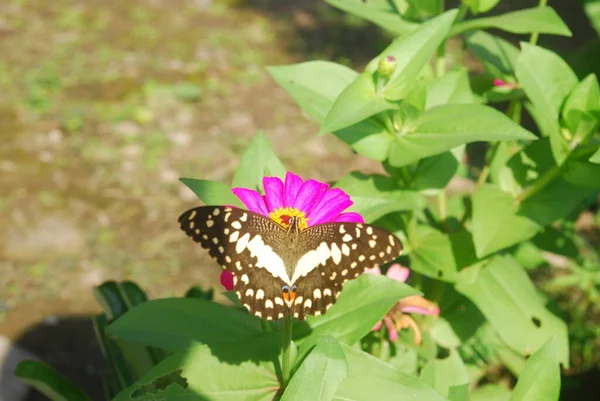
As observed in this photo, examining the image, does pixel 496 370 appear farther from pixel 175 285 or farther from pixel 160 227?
pixel 160 227

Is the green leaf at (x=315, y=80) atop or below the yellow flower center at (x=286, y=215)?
atop

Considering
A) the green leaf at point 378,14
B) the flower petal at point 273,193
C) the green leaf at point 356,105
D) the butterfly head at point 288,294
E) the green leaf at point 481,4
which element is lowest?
the butterfly head at point 288,294

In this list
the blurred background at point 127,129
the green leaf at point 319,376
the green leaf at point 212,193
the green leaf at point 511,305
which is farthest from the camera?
the blurred background at point 127,129

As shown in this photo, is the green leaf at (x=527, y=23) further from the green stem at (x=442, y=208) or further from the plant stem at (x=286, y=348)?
the plant stem at (x=286, y=348)

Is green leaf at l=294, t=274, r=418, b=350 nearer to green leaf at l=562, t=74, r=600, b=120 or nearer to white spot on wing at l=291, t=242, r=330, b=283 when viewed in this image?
white spot on wing at l=291, t=242, r=330, b=283

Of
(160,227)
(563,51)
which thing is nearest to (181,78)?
(160,227)

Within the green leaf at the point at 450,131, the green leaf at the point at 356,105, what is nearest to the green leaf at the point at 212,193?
the green leaf at the point at 356,105

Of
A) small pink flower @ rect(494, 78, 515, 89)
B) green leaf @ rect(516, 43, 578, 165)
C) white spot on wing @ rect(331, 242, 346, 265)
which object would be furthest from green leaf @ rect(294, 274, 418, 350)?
small pink flower @ rect(494, 78, 515, 89)
